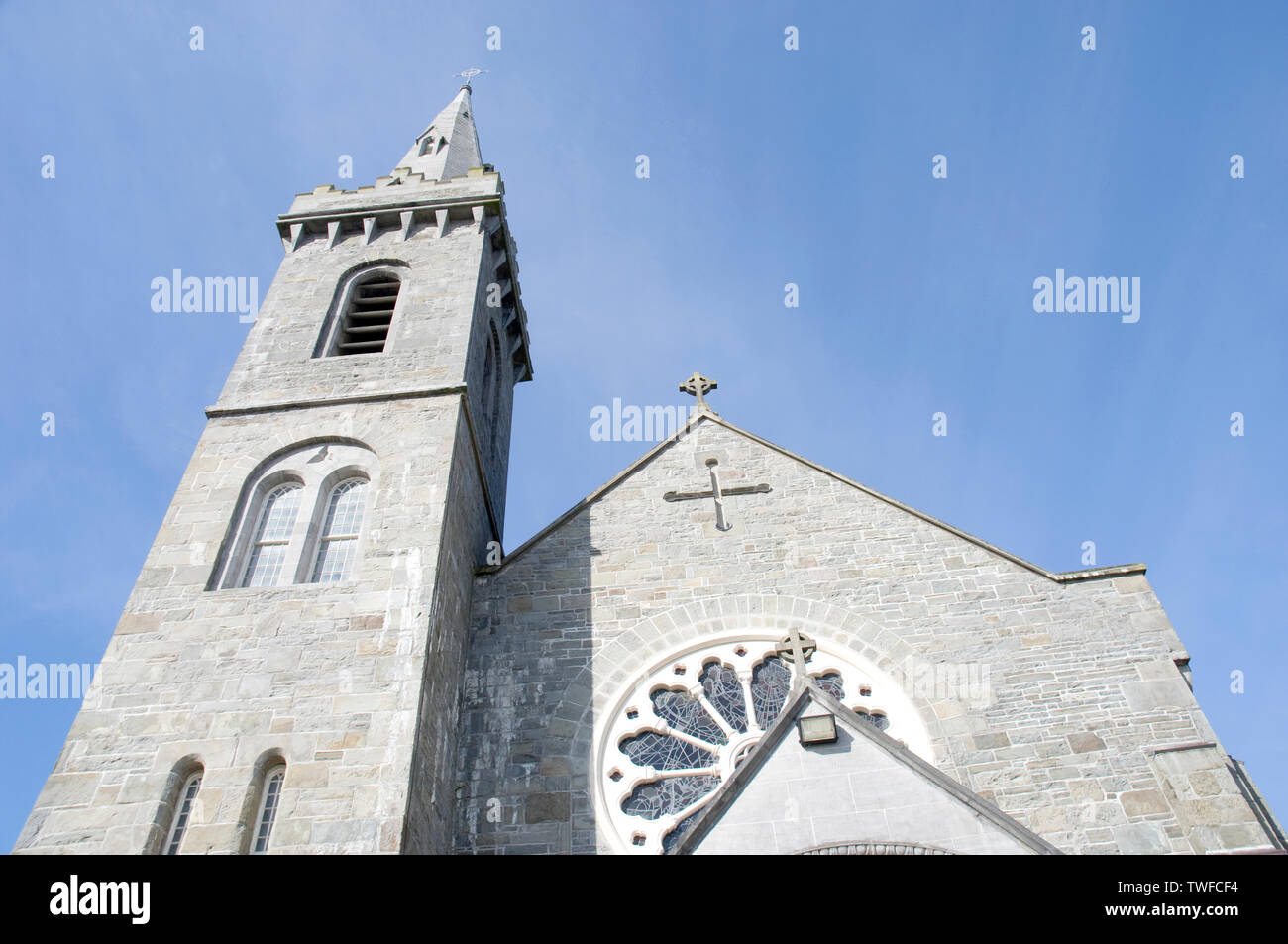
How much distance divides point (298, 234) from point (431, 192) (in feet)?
7.84

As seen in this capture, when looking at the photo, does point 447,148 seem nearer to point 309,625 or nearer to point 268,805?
point 309,625

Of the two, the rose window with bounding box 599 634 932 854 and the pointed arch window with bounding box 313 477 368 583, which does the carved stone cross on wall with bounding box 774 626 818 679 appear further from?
the pointed arch window with bounding box 313 477 368 583

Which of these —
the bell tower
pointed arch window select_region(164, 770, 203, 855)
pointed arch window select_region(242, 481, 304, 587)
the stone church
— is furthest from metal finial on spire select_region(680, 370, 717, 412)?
pointed arch window select_region(164, 770, 203, 855)

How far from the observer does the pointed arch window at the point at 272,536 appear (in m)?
10.8

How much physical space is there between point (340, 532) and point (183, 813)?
3.75m

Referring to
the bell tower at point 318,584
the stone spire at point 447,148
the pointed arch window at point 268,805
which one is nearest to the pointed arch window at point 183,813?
the bell tower at point 318,584

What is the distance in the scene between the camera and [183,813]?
843cm

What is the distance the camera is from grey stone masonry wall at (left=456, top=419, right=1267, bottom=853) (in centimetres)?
936

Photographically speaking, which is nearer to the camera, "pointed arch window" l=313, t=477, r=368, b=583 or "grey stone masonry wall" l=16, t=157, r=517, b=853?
"grey stone masonry wall" l=16, t=157, r=517, b=853

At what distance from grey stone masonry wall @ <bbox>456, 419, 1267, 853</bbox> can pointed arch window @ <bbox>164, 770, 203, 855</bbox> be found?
8.05 feet

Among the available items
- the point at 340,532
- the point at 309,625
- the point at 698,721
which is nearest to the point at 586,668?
the point at 698,721

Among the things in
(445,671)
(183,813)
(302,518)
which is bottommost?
(183,813)

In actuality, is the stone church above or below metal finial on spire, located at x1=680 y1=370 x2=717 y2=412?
below
